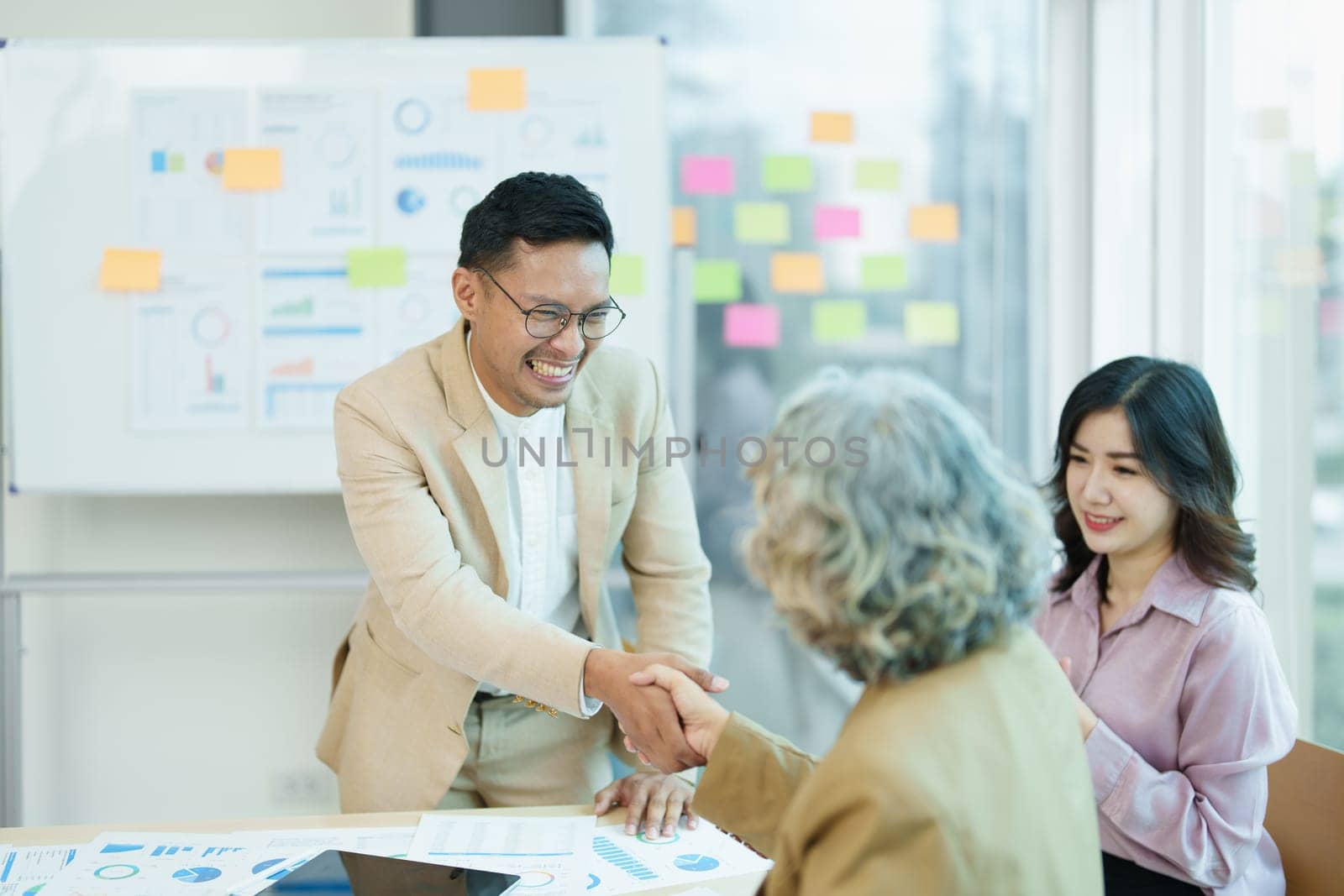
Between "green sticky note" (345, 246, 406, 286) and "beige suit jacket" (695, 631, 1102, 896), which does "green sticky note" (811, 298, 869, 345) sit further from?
"beige suit jacket" (695, 631, 1102, 896)

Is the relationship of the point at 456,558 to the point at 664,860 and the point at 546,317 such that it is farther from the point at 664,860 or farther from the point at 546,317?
the point at 664,860

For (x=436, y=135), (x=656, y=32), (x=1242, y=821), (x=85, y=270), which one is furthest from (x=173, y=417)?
(x=1242, y=821)

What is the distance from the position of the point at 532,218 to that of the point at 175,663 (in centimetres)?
191

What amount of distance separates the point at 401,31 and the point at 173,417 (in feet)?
3.62

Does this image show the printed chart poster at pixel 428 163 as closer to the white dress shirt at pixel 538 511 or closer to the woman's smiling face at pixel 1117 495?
the white dress shirt at pixel 538 511

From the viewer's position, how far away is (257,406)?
2572 millimetres

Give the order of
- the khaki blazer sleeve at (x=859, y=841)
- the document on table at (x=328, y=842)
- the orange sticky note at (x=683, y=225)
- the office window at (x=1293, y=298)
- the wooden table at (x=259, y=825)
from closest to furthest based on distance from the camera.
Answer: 1. the khaki blazer sleeve at (x=859, y=841)
2. the document on table at (x=328, y=842)
3. the wooden table at (x=259, y=825)
4. the office window at (x=1293, y=298)
5. the orange sticky note at (x=683, y=225)

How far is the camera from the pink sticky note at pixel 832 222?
2818 millimetres

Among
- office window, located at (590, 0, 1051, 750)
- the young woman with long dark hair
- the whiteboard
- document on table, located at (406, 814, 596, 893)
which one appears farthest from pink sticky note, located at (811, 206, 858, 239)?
document on table, located at (406, 814, 596, 893)

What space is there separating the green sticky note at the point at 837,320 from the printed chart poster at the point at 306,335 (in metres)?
1.09

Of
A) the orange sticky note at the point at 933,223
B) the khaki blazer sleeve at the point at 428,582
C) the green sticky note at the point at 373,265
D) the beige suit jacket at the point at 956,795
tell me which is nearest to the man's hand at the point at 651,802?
the khaki blazer sleeve at the point at 428,582

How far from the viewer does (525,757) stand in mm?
1789

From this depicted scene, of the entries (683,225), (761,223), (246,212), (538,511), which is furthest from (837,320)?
(246,212)

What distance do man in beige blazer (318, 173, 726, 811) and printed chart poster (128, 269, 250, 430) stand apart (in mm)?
917
